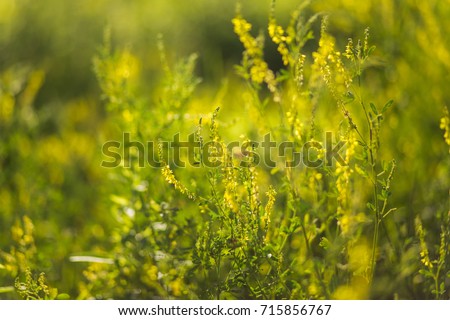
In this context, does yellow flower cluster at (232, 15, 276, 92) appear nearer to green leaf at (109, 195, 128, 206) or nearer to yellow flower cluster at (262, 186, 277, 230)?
yellow flower cluster at (262, 186, 277, 230)

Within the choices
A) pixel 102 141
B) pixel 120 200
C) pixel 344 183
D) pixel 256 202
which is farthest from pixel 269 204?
pixel 102 141

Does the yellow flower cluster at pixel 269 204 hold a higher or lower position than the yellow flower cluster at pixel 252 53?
lower

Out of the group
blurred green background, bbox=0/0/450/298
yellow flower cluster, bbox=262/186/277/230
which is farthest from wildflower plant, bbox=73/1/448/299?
blurred green background, bbox=0/0/450/298

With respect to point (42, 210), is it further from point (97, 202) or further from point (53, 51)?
point (53, 51)

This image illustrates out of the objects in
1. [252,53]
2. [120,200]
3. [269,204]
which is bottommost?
[120,200]

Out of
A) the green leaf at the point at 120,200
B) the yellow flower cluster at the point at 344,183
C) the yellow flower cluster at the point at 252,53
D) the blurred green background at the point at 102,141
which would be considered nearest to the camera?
the yellow flower cluster at the point at 344,183

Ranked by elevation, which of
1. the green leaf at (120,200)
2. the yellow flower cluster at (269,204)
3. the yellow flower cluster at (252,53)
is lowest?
the green leaf at (120,200)

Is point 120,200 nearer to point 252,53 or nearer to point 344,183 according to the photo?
point 252,53

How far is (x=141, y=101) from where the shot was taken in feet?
7.59

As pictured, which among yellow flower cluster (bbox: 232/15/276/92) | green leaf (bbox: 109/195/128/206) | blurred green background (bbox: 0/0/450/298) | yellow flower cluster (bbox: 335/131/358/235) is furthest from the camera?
blurred green background (bbox: 0/0/450/298)

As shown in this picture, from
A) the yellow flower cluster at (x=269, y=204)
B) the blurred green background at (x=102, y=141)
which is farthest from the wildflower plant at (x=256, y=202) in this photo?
the blurred green background at (x=102, y=141)

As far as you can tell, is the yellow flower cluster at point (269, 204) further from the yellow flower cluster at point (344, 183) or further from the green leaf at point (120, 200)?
the green leaf at point (120, 200)

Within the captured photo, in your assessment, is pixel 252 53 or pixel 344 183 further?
pixel 252 53
